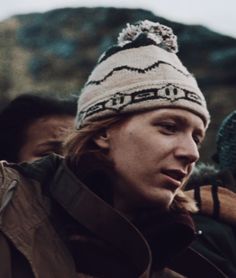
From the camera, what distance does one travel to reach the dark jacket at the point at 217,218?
3.89m

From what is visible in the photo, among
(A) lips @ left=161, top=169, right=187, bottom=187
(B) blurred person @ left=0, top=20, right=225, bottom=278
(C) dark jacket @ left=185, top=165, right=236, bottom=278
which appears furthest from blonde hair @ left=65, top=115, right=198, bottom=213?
(C) dark jacket @ left=185, top=165, right=236, bottom=278

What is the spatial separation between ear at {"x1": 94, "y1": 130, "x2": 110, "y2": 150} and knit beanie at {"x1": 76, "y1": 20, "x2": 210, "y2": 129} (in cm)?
6

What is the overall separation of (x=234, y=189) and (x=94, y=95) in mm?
1150

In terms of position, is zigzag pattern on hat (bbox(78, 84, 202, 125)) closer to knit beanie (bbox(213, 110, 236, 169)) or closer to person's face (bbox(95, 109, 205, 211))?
person's face (bbox(95, 109, 205, 211))

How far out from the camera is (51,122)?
481cm

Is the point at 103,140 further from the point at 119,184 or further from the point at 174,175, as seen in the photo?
the point at 174,175

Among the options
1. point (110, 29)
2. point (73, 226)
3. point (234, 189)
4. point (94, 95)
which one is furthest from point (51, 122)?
point (110, 29)

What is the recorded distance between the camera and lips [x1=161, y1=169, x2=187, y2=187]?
3137mm

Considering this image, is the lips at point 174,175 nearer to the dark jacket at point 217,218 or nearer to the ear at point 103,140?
the ear at point 103,140

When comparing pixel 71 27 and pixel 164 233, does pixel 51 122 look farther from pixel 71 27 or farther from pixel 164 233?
pixel 71 27

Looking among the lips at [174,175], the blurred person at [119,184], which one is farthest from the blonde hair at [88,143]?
the lips at [174,175]

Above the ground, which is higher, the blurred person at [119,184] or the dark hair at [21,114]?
the blurred person at [119,184]

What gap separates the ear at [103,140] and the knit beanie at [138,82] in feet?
0.19

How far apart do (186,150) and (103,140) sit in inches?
10.6
